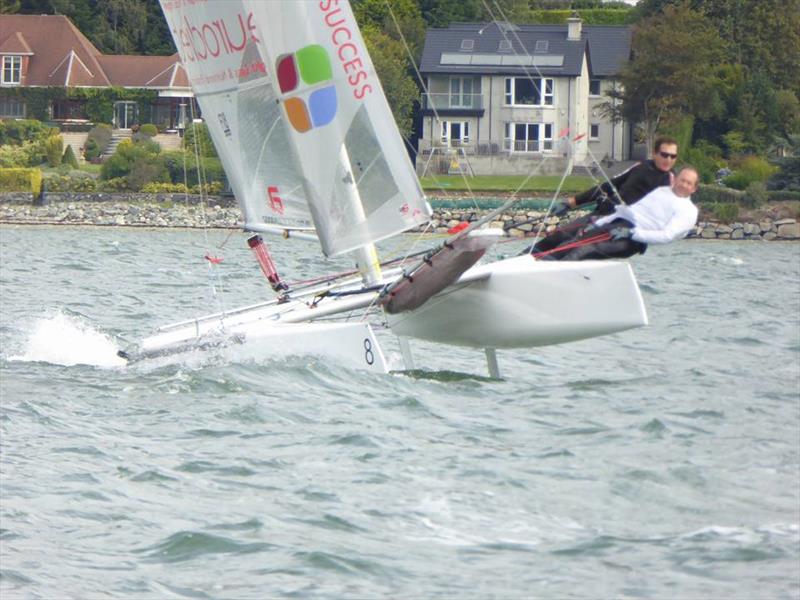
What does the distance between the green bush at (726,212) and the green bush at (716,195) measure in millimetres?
756

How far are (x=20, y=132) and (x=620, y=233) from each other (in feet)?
131

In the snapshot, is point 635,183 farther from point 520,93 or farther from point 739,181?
point 520,93

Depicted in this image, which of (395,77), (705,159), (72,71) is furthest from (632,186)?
(72,71)

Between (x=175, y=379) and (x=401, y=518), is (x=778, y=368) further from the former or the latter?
(x=401, y=518)

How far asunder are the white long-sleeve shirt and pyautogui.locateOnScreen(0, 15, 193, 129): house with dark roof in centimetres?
4295

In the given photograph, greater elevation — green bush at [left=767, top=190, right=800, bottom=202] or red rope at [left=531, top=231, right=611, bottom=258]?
red rope at [left=531, top=231, right=611, bottom=258]

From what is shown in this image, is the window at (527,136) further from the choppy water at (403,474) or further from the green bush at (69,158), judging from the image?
the choppy water at (403,474)

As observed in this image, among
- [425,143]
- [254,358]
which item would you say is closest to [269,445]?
[254,358]

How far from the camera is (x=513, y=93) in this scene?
49062mm

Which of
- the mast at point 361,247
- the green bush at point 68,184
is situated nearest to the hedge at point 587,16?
the green bush at point 68,184

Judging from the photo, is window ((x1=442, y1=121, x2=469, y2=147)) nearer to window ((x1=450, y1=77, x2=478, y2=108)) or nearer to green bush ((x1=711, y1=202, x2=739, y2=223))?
window ((x1=450, y1=77, x2=478, y2=108))

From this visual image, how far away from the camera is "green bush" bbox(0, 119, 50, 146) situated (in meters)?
47.9

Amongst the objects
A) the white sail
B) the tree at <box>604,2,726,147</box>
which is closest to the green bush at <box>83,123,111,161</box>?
the tree at <box>604,2,726,147</box>

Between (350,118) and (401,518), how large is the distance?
4.49 metres
